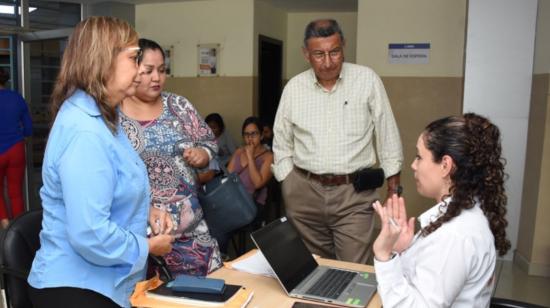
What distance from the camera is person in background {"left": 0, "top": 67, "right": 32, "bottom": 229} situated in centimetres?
503

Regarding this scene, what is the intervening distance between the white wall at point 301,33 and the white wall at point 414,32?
1354 mm

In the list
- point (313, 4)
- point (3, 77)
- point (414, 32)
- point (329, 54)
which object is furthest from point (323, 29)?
point (313, 4)

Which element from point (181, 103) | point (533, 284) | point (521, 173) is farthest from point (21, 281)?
point (521, 173)

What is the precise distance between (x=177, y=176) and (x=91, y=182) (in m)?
0.83

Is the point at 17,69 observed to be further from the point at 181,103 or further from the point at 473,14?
the point at 473,14

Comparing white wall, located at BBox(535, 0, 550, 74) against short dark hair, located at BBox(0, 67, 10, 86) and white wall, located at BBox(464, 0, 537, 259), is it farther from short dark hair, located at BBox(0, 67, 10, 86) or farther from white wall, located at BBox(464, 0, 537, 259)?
short dark hair, located at BBox(0, 67, 10, 86)

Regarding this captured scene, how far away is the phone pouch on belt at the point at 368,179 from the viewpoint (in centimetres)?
250

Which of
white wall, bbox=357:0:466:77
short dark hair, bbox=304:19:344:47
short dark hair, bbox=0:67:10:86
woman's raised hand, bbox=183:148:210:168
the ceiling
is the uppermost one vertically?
the ceiling

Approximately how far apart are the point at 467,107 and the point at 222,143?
2.59m

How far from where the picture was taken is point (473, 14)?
419cm

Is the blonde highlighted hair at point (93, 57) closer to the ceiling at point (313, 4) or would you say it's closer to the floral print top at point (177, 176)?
the floral print top at point (177, 176)

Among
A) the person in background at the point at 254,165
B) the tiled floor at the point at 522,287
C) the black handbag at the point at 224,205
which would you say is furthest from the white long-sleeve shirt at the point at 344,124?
the tiled floor at the point at 522,287

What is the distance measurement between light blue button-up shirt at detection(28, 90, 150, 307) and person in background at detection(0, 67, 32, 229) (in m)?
4.17

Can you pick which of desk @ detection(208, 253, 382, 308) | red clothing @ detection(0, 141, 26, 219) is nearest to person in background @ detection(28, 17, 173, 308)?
desk @ detection(208, 253, 382, 308)
